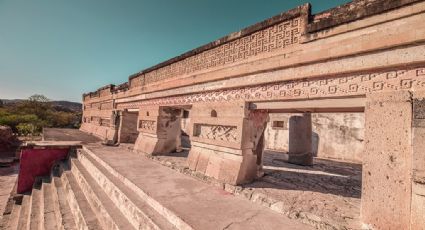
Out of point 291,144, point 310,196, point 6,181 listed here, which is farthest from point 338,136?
point 6,181

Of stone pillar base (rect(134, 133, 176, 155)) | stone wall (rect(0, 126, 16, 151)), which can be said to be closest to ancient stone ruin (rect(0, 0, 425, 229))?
stone pillar base (rect(134, 133, 176, 155))

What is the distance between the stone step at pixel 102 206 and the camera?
112 inches

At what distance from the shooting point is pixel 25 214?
5.17 metres

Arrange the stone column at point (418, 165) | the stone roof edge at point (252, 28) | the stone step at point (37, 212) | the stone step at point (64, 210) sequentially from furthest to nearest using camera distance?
1. the stone step at point (37, 212)
2. the stone step at point (64, 210)
3. the stone roof edge at point (252, 28)
4. the stone column at point (418, 165)

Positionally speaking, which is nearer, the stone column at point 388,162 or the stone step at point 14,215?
the stone column at point 388,162

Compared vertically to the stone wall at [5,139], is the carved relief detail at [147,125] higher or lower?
higher

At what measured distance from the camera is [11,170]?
9.62 meters

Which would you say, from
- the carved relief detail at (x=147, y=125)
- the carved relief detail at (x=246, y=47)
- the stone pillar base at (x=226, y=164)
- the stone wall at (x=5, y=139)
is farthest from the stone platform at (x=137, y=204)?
the stone wall at (x=5, y=139)

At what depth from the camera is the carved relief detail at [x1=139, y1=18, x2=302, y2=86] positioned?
3263mm

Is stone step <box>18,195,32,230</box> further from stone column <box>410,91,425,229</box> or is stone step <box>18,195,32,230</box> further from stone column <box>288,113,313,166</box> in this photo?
stone column <box>288,113,313,166</box>

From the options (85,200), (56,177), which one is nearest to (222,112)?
(85,200)

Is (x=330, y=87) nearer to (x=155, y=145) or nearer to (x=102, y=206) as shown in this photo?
(x=102, y=206)

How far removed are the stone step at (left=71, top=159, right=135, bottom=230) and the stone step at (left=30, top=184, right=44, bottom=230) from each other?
1.01m

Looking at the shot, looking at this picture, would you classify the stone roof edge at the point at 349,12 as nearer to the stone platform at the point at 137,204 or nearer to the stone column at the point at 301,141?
the stone platform at the point at 137,204
